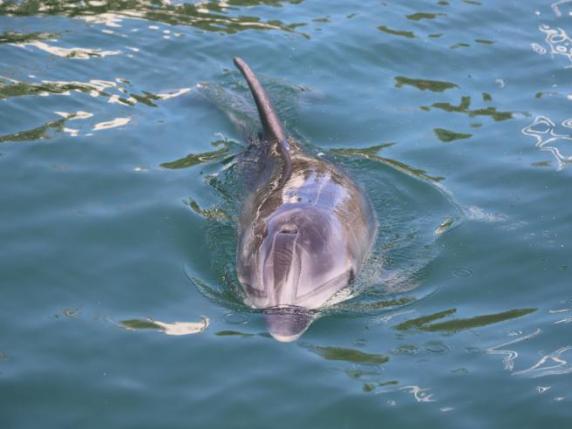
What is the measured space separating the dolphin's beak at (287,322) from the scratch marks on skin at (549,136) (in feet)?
14.2

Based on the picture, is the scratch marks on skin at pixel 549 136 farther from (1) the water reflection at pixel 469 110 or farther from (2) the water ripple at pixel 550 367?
(2) the water ripple at pixel 550 367

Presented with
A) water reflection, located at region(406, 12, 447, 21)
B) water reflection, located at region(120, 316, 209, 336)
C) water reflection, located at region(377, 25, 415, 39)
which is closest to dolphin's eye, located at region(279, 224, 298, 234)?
water reflection, located at region(120, 316, 209, 336)

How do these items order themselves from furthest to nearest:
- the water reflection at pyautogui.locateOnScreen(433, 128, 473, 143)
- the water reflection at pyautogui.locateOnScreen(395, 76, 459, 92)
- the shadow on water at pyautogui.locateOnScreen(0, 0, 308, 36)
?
the shadow on water at pyautogui.locateOnScreen(0, 0, 308, 36), the water reflection at pyautogui.locateOnScreen(395, 76, 459, 92), the water reflection at pyautogui.locateOnScreen(433, 128, 473, 143)

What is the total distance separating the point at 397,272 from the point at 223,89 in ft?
15.7

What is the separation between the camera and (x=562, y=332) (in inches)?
292

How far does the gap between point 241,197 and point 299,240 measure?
1904mm

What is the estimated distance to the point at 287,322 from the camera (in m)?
7.27

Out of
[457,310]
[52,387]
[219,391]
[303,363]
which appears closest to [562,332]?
[457,310]

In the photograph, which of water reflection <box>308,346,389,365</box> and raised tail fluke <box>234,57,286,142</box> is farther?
Answer: raised tail fluke <box>234,57,286,142</box>

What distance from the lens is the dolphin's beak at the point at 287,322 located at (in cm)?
716

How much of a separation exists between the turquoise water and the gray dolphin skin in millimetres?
150

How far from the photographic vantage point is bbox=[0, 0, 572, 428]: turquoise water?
21.8 feet

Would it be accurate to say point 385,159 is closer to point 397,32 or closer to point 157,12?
point 397,32

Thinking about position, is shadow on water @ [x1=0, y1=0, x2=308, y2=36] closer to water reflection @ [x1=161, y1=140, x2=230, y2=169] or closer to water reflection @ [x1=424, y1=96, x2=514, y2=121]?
water reflection @ [x1=424, y1=96, x2=514, y2=121]
